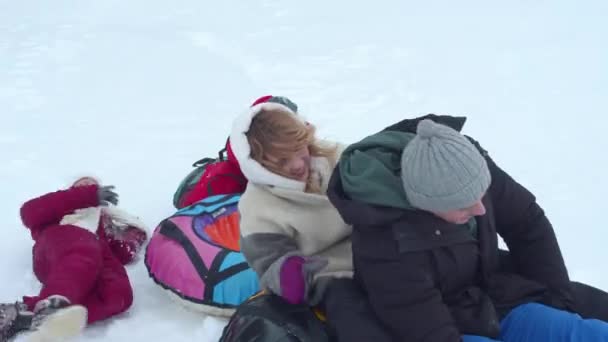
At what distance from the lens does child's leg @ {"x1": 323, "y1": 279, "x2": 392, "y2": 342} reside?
7.16ft

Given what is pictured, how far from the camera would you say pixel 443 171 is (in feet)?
6.50

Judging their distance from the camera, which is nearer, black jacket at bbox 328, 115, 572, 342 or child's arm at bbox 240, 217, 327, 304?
black jacket at bbox 328, 115, 572, 342

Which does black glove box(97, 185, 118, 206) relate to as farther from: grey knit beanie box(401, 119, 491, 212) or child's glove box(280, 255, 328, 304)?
grey knit beanie box(401, 119, 491, 212)

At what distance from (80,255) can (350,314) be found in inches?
53.4

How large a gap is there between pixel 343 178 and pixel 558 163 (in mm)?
2665

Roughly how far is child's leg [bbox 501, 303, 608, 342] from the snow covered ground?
1.12m

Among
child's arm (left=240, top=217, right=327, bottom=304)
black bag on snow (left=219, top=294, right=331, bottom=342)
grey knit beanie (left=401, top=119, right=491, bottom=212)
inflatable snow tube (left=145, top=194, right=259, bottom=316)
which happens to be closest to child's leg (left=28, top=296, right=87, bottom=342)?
inflatable snow tube (left=145, top=194, right=259, bottom=316)

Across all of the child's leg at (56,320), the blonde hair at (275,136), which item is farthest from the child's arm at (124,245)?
the blonde hair at (275,136)

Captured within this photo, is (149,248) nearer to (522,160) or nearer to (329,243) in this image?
(329,243)

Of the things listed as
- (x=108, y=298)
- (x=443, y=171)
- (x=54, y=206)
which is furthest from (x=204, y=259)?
(x=443, y=171)

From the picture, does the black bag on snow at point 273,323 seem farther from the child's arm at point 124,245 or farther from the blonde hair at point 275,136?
the child's arm at point 124,245

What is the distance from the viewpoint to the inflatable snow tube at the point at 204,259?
3004 millimetres

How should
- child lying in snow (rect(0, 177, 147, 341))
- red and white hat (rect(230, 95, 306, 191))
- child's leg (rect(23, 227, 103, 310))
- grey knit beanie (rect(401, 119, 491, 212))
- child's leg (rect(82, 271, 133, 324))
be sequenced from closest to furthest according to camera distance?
grey knit beanie (rect(401, 119, 491, 212)), red and white hat (rect(230, 95, 306, 191)), child lying in snow (rect(0, 177, 147, 341)), child's leg (rect(23, 227, 103, 310)), child's leg (rect(82, 271, 133, 324))

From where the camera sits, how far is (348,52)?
24.1 feet
